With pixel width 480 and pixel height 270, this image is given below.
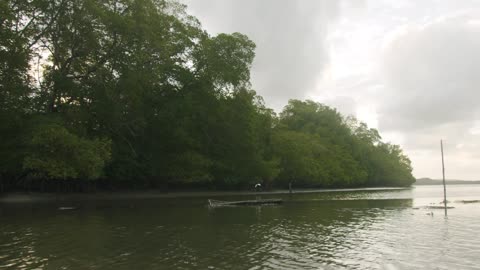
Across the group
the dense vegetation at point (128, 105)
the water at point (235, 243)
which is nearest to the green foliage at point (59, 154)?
the dense vegetation at point (128, 105)

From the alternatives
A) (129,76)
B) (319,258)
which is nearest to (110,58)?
(129,76)

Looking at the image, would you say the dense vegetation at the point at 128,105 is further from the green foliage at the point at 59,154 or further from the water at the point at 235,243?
the water at the point at 235,243

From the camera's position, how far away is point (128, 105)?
61125 mm

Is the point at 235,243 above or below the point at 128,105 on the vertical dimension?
below

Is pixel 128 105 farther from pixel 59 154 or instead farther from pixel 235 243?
pixel 235 243

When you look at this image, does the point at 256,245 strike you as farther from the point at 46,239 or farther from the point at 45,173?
the point at 45,173

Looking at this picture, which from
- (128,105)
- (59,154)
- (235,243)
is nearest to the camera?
(235,243)

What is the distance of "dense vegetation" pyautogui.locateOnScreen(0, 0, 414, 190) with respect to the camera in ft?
160

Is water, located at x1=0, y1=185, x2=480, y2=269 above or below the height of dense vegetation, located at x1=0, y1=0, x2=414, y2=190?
below

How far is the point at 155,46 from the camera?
58.4 meters

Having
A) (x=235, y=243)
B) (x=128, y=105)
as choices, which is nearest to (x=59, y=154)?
(x=128, y=105)

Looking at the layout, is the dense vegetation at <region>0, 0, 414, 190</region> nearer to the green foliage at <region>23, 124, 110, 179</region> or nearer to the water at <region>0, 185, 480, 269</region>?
the green foliage at <region>23, 124, 110, 179</region>

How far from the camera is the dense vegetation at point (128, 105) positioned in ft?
160

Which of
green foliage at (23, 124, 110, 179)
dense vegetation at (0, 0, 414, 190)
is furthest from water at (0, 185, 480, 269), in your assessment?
dense vegetation at (0, 0, 414, 190)
